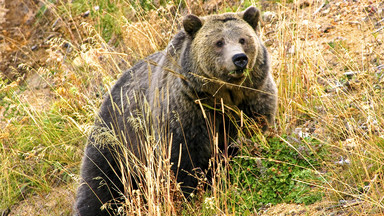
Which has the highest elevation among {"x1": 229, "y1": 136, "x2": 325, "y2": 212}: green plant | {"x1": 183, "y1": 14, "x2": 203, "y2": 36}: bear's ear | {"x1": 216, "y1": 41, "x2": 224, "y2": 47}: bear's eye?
{"x1": 183, "y1": 14, "x2": 203, "y2": 36}: bear's ear

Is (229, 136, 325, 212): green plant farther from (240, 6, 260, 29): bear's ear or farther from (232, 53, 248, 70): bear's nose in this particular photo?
(240, 6, 260, 29): bear's ear

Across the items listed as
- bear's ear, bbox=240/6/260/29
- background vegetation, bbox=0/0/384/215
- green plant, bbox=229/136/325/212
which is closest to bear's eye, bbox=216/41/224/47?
bear's ear, bbox=240/6/260/29

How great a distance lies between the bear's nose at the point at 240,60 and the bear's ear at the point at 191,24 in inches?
28.0

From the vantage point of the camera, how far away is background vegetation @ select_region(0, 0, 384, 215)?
13.0ft

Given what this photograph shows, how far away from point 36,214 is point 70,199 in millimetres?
465

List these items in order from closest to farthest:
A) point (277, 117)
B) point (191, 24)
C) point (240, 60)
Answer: point (240, 60), point (191, 24), point (277, 117)

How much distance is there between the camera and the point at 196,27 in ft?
15.8

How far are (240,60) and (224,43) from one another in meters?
0.39

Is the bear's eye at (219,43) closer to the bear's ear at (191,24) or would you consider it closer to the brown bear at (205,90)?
the brown bear at (205,90)

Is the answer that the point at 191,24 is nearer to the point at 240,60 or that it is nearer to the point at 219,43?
the point at 219,43

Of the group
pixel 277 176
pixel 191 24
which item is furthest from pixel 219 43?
pixel 277 176

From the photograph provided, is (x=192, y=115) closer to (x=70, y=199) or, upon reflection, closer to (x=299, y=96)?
(x=299, y=96)

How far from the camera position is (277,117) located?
17.5 feet

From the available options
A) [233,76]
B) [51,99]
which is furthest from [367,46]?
[51,99]
